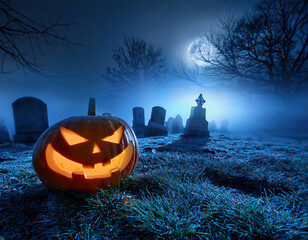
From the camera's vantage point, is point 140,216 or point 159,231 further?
point 140,216

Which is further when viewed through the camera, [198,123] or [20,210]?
[198,123]

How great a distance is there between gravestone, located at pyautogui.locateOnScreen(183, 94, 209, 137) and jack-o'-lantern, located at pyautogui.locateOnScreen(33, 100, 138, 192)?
703 cm

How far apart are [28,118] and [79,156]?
7323mm

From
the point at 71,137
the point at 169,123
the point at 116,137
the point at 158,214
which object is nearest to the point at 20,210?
the point at 71,137

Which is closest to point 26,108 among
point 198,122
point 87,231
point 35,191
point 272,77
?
point 35,191

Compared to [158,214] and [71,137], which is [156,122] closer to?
[71,137]

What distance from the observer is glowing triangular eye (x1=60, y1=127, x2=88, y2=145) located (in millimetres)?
1497

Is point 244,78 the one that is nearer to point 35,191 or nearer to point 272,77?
point 272,77

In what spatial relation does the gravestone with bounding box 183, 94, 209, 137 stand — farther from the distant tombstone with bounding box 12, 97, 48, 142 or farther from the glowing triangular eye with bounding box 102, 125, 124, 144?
the distant tombstone with bounding box 12, 97, 48, 142

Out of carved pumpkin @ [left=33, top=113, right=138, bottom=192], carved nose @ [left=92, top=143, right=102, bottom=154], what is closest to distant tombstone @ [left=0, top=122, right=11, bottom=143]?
carved pumpkin @ [left=33, top=113, right=138, bottom=192]

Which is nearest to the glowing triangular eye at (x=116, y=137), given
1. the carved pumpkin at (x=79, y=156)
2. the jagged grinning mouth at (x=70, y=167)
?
the carved pumpkin at (x=79, y=156)

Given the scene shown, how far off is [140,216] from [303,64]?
629 inches

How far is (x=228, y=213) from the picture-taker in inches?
38.7

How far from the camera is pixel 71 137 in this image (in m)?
1.52
